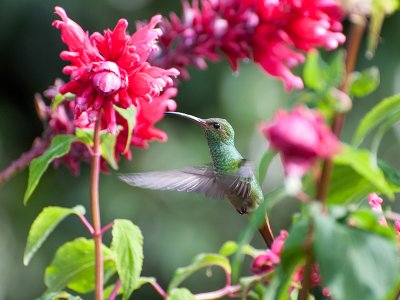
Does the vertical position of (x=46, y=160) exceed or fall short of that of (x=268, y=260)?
it exceeds it

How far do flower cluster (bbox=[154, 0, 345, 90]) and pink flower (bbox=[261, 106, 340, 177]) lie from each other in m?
0.40

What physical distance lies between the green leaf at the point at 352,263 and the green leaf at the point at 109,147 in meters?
0.52

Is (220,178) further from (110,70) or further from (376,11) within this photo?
(376,11)

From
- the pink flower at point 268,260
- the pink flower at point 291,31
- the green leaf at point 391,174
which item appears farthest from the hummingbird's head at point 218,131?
the green leaf at point 391,174

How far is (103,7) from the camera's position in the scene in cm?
453

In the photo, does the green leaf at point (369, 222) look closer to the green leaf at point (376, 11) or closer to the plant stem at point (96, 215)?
the green leaf at point (376, 11)

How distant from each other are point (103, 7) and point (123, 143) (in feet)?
11.3

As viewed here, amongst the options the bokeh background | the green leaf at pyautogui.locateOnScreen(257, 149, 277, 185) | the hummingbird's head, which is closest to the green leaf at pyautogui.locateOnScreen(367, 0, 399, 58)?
the green leaf at pyautogui.locateOnScreen(257, 149, 277, 185)

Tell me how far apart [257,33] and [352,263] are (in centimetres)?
67

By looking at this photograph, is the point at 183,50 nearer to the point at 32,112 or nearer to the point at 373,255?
the point at 373,255

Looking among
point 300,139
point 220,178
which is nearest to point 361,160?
point 300,139

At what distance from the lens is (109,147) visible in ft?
3.74

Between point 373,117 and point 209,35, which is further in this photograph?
point 209,35

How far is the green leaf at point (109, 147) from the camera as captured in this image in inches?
44.4
